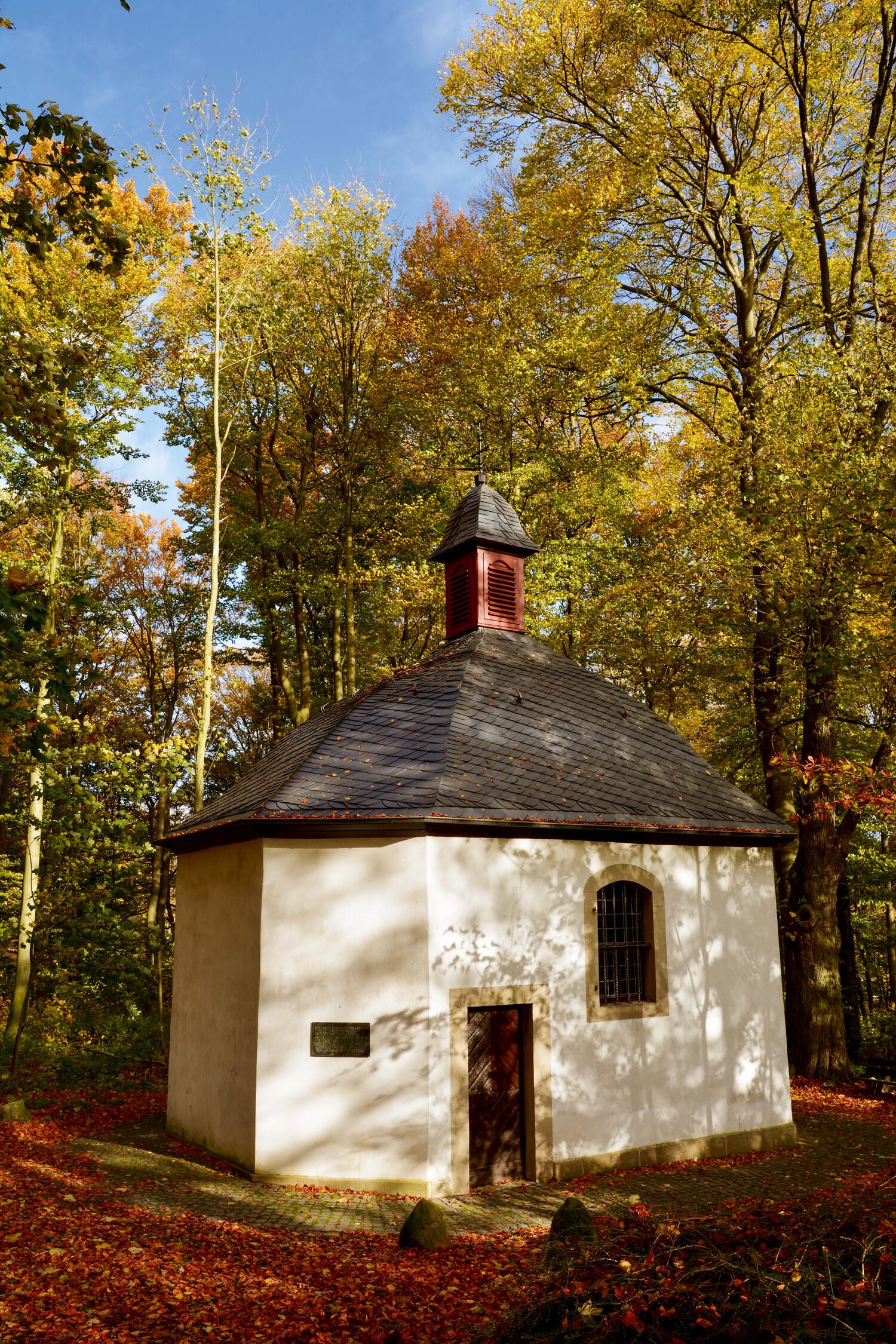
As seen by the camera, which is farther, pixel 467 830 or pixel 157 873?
pixel 157 873

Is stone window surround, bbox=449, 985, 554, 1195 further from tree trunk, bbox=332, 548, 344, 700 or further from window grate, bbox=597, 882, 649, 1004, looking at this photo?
tree trunk, bbox=332, 548, 344, 700

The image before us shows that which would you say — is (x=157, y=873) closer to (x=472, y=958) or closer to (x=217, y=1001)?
(x=217, y=1001)

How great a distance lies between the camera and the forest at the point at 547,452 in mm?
12977

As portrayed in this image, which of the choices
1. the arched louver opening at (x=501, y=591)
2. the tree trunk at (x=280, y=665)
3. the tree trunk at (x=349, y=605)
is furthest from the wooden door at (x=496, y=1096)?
→ the tree trunk at (x=280, y=665)

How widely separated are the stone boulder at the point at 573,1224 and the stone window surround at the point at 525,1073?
271 centimetres

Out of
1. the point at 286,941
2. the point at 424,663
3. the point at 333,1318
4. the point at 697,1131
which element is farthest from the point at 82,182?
the point at 697,1131

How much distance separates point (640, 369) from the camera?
16656mm

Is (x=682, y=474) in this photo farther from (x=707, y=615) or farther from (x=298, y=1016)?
(x=298, y=1016)

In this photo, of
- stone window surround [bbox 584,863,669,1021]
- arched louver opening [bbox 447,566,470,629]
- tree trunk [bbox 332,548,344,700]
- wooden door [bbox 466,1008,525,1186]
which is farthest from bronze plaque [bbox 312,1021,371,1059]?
tree trunk [bbox 332,548,344,700]

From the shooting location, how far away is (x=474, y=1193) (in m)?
9.02

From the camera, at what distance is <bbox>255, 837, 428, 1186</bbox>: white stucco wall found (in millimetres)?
8984

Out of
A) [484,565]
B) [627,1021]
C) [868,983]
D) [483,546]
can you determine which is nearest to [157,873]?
[484,565]

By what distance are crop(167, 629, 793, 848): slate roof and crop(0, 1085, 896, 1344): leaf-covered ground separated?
12.3 ft

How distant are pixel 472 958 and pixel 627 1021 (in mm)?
2134
